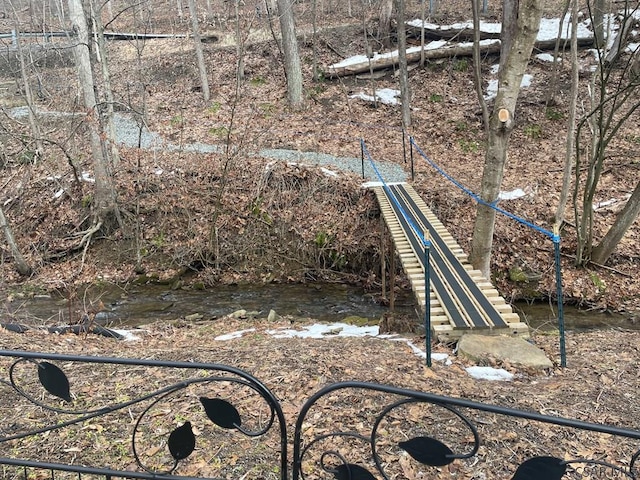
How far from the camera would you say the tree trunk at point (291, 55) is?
52.7 feet

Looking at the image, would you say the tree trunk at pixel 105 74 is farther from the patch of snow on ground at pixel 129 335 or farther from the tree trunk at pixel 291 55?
the tree trunk at pixel 291 55

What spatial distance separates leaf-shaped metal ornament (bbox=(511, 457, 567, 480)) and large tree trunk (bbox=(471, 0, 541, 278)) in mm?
5603

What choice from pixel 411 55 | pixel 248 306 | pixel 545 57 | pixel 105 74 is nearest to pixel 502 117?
pixel 248 306

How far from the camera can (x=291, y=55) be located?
1648 centimetres

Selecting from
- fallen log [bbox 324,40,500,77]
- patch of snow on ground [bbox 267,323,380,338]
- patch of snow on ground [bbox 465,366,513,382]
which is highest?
fallen log [bbox 324,40,500,77]

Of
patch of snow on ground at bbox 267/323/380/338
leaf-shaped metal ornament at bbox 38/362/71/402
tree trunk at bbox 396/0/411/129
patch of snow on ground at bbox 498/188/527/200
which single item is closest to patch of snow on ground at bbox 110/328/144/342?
patch of snow on ground at bbox 267/323/380/338

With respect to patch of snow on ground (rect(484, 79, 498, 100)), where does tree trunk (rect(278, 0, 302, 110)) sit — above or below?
above

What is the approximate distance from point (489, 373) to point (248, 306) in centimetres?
611

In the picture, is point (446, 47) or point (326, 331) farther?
point (446, 47)

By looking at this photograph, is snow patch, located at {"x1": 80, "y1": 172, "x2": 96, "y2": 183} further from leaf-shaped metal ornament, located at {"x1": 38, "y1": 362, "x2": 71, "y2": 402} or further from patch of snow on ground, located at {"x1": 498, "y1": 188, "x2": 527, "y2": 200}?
leaf-shaped metal ornament, located at {"x1": 38, "y1": 362, "x2": 71, "y2": 402}

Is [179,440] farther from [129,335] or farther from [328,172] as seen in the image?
[328,172]

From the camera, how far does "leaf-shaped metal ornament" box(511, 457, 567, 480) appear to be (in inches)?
67.1

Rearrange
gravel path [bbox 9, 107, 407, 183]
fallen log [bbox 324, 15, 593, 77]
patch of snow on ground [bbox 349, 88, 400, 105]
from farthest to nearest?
fallen log [bbox 324, 15, 593, 77]
patch of snow on ground [bbox 349, 88, 400, 105]
gravel path [bbox 9, 107, 407, 183]

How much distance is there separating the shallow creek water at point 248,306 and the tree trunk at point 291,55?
29.6 feet
